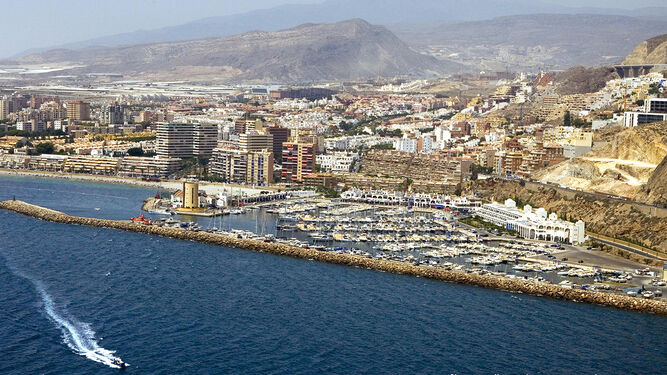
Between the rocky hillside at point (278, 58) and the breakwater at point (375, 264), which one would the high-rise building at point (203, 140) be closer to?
the breakwater at point (375, 264)

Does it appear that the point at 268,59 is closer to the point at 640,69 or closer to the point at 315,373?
the point at 640,69

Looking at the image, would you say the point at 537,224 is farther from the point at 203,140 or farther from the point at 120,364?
the point at 203,140

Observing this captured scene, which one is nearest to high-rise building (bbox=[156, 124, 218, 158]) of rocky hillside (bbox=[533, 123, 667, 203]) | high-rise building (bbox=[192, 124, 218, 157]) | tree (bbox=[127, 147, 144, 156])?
high-rise building (bbox=[192, 124, 218, 157])

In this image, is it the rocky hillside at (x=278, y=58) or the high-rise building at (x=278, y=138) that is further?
the rocky hillside at (x=278, y=58)

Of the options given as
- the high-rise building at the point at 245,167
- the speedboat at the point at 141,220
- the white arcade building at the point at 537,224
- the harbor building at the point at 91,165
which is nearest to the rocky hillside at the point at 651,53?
the high-rise building at the point at 245,167

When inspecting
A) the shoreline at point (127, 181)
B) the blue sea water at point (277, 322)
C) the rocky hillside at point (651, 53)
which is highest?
the rocky hillside at point (651, 53)

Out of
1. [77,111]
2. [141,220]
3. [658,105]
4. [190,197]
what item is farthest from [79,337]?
[77,111]

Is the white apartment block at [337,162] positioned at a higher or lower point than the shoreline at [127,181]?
higher
